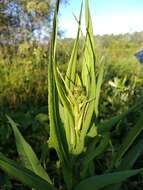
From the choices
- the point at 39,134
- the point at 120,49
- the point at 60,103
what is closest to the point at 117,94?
the point at 39,134

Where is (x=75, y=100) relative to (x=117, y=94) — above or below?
above

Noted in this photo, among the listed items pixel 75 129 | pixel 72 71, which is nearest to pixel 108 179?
pixel 75 129

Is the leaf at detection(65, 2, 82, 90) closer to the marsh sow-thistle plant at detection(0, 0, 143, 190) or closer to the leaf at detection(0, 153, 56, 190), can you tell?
the marsh sow-thistle plant at detection(0, 0, 143, 190)

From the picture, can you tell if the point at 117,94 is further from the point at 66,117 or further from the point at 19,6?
the point at 19,6

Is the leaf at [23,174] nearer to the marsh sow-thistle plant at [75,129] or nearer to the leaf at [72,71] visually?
the marsh sow-thistle plant at [75,129]

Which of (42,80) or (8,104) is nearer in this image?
(8,104)

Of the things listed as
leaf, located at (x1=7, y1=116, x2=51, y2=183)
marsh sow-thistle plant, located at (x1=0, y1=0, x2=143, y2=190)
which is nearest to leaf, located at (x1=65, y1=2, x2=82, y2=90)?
marsh sow-thistle plant, located at (x1=0, y1=0, x2=143, y2=190)

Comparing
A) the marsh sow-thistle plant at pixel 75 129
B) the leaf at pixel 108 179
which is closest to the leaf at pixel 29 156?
the marsh sow-thistle plant at pixel 75 129

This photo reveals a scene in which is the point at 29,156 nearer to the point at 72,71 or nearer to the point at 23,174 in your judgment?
the point at 23,174

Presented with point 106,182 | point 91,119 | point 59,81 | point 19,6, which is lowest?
point 19,6
